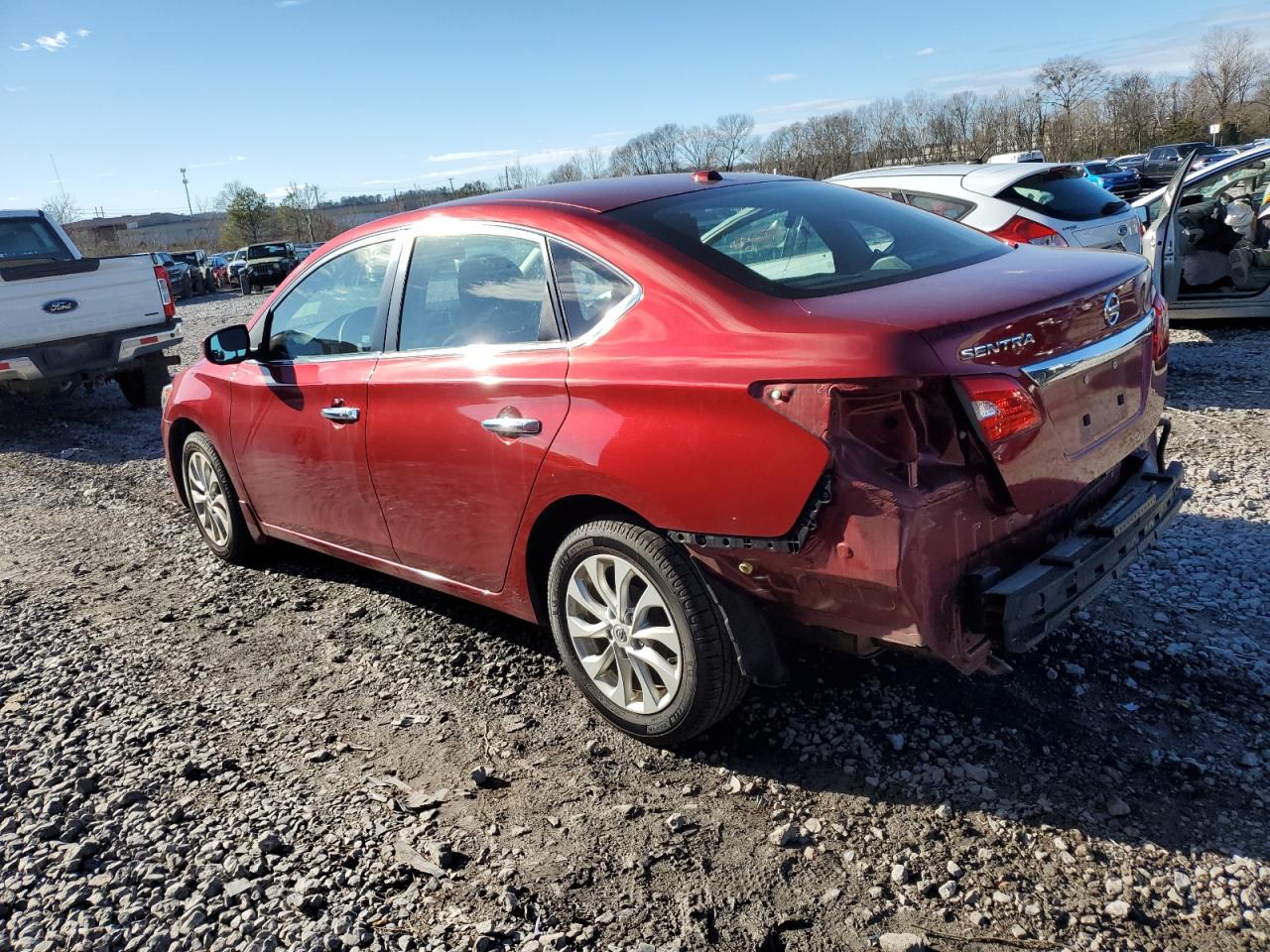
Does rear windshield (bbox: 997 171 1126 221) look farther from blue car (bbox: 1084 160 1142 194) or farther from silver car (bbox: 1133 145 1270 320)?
blue car (bbox: 1084 160 1142 194)

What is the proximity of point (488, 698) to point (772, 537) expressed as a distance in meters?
1.54

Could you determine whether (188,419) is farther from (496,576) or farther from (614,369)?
(614,369)

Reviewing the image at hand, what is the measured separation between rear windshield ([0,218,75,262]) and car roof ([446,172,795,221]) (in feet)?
29.4

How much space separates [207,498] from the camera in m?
5.38

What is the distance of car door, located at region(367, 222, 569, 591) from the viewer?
3240 millimetres

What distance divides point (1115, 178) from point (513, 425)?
31.8m

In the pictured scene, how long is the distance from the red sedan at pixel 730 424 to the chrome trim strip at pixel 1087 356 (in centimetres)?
1

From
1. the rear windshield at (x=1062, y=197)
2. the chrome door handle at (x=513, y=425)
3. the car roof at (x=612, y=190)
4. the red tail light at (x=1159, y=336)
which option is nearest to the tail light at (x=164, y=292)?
the car roof at (x=612, y=190)

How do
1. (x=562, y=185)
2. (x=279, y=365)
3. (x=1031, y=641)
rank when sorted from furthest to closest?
(x=279, y=365) → (x=562, y=185) → (x=1031, y=641)

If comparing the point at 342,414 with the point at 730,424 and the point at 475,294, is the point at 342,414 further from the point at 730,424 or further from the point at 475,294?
the point at 730,424

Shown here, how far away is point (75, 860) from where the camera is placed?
2.87 m

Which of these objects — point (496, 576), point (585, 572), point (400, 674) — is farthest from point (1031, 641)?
point (400, 674)

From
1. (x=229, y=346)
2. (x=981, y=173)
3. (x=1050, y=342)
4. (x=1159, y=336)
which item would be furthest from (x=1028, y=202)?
(x=229, y=346)

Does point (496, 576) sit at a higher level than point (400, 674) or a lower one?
higher
